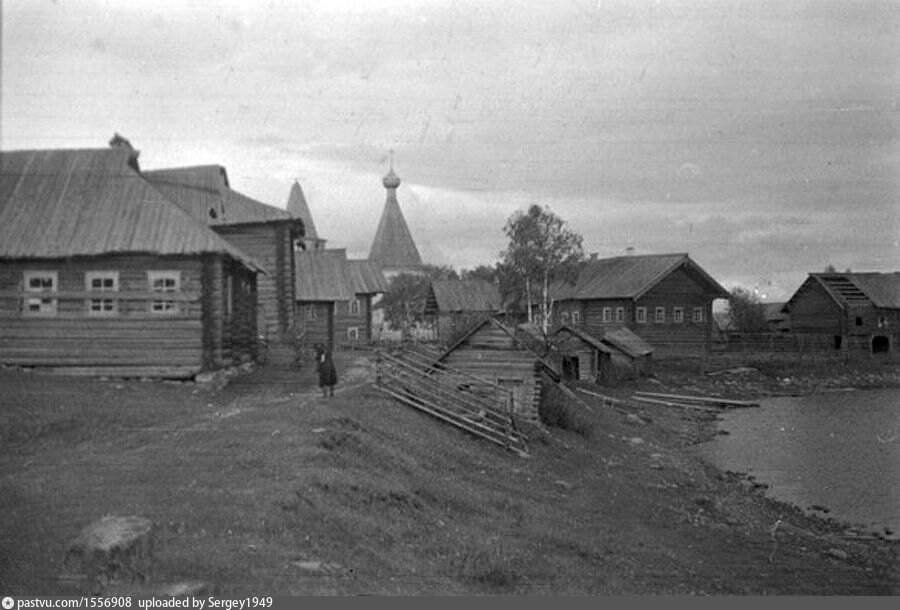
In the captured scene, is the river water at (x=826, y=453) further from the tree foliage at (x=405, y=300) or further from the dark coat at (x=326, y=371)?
the tree foliage at (x=405, y=300)

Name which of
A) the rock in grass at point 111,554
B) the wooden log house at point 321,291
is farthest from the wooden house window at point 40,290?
the wooden log house at point 321,291

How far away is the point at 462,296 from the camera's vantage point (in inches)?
2817

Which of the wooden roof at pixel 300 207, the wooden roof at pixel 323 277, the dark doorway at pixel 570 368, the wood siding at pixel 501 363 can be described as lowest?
the dark doorway at pixel 570 368

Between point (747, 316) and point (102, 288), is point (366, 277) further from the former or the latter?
point (747, 316)

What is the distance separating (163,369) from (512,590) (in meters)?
16.3

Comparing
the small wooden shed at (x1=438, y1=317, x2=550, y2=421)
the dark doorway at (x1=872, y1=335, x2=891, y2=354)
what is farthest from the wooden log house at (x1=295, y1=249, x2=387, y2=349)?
the dark doorway at (x1=872, y1=335, x2=891, y2=354)

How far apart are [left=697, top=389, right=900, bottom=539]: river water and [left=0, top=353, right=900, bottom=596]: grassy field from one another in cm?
186

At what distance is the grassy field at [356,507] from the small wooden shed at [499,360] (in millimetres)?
3876

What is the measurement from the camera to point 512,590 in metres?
11.8

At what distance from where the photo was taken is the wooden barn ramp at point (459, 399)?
2488cm

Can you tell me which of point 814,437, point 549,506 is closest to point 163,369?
point 549,506

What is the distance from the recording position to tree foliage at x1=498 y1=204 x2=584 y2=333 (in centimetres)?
5503

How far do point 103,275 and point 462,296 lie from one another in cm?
4798

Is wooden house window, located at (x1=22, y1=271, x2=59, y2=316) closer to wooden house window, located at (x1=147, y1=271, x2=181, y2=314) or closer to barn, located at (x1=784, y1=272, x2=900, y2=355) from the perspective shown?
wooden house window, located at (x1=147, y1=271, x2=181, y2=314)
